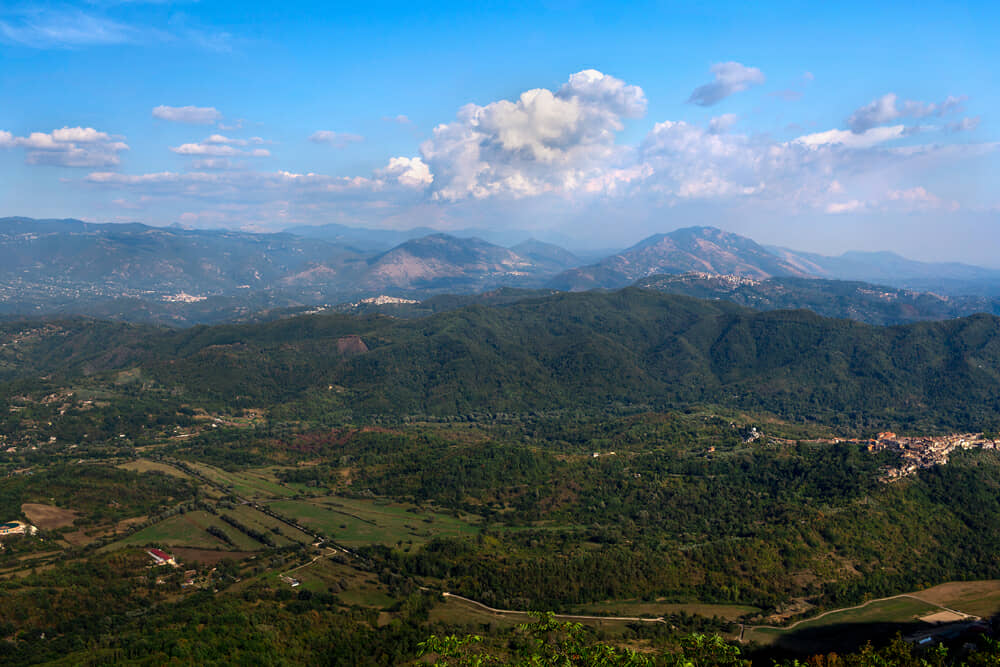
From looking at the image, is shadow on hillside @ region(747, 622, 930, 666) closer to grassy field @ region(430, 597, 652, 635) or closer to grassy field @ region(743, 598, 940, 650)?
grassy field @ region(743, 598, 940, 650)

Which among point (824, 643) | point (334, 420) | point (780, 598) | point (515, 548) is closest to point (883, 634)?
point (824, 643)

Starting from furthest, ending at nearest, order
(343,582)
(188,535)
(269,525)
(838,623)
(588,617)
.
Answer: (269,525) < (188,535) < (343,582) < (588,617) < (838,623)

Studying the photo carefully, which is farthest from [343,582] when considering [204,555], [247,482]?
[247,482]

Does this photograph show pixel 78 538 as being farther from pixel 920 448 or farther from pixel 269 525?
pixel 920 448

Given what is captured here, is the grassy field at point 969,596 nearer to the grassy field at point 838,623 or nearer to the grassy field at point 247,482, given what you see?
the grassy field at point 838,623

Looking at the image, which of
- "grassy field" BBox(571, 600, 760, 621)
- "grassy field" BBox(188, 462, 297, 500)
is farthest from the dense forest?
"grassy field" BBox(188, 462, 297, 500)

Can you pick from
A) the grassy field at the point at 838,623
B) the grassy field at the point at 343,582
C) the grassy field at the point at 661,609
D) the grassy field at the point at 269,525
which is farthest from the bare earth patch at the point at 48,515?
the grassy field at the point at 838,623
